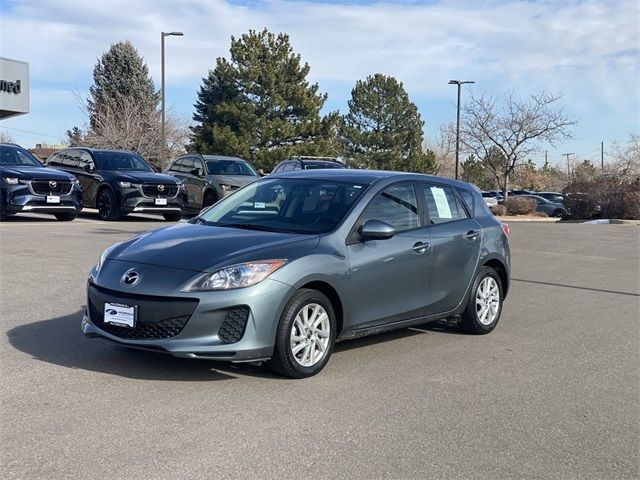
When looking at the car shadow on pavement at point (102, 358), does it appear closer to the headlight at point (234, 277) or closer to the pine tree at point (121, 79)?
the headlight at point (234, 277)

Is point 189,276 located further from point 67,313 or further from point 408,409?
→ point 67,313

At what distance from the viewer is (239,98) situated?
45.2m

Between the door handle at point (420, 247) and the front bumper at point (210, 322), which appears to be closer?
the front bumper at point (210, 322)

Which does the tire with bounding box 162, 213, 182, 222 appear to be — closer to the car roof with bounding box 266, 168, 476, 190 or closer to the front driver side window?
the car roof with bounding box 266, 168, 476, 190

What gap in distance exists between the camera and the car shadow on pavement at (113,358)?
219 inches

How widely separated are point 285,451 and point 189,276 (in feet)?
5.26

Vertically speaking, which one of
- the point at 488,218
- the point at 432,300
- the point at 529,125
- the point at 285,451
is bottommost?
the point at 285,451

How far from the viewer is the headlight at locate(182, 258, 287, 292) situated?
522 centimetres

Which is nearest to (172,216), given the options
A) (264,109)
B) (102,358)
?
(102,358)

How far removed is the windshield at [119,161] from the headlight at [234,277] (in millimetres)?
14561

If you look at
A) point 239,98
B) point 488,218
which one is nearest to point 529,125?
point 239,98

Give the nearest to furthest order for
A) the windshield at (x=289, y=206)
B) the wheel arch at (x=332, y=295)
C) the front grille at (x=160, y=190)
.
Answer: the wheel arch at (x=332, y=295)
the windshield at (x=289, y=206)
the front grille at (x=160, y=190)

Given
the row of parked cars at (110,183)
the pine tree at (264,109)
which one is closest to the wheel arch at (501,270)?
the row of parked cars at (110,183)

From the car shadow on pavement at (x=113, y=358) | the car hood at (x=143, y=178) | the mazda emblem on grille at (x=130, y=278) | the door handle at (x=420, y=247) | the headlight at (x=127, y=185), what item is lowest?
the car shadow on pavement at (x=113, y=358)
